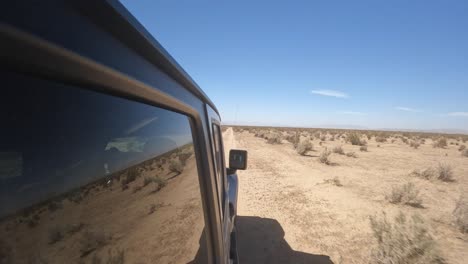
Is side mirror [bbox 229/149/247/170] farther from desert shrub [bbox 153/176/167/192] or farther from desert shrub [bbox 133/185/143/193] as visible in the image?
desert shrub [bbox 133/185/143/193]

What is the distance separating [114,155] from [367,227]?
5778mm

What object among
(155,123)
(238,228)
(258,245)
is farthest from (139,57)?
(238,228)

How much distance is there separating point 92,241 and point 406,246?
162 inches

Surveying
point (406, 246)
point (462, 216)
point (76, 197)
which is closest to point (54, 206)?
point (76, 197)

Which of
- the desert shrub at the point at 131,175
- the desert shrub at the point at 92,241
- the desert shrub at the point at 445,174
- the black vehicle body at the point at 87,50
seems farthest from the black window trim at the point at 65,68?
the desert shrub at the point at 445,174

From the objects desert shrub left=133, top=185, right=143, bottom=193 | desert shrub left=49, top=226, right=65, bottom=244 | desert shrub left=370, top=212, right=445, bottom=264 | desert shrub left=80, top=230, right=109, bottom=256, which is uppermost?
desert shrub left=133, top=185, right=143, bottom=193

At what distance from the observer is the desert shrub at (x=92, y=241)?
0.61 metres

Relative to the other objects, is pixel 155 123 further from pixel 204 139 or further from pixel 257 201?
pixel 257 201

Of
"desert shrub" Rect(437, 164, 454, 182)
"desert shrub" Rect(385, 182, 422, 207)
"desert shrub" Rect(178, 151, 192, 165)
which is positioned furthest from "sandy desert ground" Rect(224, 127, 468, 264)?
"desert shrub" Rect(178, 151, 192, 165)

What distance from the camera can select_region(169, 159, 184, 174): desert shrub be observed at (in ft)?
3.69

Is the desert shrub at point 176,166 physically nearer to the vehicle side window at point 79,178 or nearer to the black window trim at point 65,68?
the vehicle side window at point 79,178

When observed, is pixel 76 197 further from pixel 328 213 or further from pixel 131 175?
pixel 328 213

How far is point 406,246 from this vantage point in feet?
11.5

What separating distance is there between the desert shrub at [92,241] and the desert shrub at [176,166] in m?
0.45
